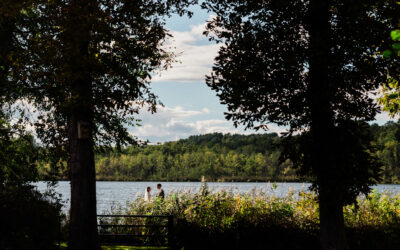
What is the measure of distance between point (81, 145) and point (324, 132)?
5.74 m

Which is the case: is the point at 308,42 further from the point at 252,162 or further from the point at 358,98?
the point at 252,162

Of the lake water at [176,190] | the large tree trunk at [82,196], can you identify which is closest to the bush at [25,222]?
the large tree trunk at [82,196]

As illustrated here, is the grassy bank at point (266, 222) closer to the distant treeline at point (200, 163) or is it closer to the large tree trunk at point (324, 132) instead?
the large tree trunk at point (324, 132)

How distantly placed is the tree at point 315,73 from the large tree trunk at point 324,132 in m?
0.02

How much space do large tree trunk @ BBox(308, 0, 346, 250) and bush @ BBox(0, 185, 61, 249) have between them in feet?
19.2

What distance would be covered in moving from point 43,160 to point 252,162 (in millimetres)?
98833

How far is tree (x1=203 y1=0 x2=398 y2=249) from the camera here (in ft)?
31.2

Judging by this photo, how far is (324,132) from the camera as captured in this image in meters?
10.0

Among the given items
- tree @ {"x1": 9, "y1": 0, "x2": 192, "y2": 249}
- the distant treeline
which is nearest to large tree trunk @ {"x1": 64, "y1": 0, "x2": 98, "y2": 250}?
tree @ {"x1": 9, "y1": 0, "x2": 192, "y2": 249}

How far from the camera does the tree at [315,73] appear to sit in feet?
31.2

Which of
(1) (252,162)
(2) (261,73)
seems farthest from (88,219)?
(1) (252,162)

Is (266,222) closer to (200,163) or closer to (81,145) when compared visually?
(81,145)

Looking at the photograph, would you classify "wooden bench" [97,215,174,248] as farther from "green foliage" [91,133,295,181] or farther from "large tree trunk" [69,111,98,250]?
"green foliage" [91,133,295,181]

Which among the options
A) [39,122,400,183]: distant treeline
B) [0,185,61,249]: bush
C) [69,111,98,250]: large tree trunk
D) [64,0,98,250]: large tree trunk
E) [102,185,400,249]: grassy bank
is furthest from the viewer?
[39,122,400,183]: distant treeline
